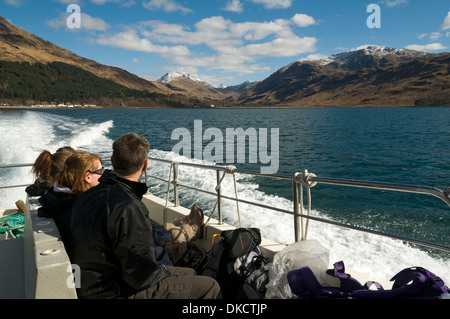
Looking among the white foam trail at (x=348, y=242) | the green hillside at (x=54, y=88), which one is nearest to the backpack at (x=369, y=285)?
the white foam trail at (x=348, y=242)

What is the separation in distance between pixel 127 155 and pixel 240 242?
149 centimetres

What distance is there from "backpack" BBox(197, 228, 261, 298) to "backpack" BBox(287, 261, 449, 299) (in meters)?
0.65

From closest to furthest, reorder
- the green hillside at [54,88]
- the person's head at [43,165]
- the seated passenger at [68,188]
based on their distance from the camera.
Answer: the seated passenger at [68,188] → the person's head at [43,165] → the green hillside at [54,88]

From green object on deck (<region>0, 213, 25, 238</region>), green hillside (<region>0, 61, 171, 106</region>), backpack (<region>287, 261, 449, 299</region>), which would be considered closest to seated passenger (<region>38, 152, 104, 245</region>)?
backpack (<region>287, 261, 449, 299</region>)

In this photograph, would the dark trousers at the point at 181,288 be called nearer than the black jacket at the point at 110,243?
No

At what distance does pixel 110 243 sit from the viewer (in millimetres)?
1664

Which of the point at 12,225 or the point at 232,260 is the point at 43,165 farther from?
the point at 232,260

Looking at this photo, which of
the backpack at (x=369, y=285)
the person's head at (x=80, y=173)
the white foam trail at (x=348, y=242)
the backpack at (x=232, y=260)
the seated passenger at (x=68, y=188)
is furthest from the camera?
the white foam trail at (x=348, y=242)

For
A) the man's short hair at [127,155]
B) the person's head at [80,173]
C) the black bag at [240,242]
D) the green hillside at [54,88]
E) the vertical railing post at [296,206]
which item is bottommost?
the black bag at [240,242]

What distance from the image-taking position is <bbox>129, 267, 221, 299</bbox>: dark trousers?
1.89 meters

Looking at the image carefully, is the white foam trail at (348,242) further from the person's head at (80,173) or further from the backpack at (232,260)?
the person's head at (80,173)

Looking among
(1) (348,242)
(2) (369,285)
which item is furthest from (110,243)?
(1) (348,242)

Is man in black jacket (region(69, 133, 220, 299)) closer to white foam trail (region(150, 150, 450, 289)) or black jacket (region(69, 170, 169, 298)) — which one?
black jacket (region(69, 170, 169, 298))

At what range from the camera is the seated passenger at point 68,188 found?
7.03 feet
